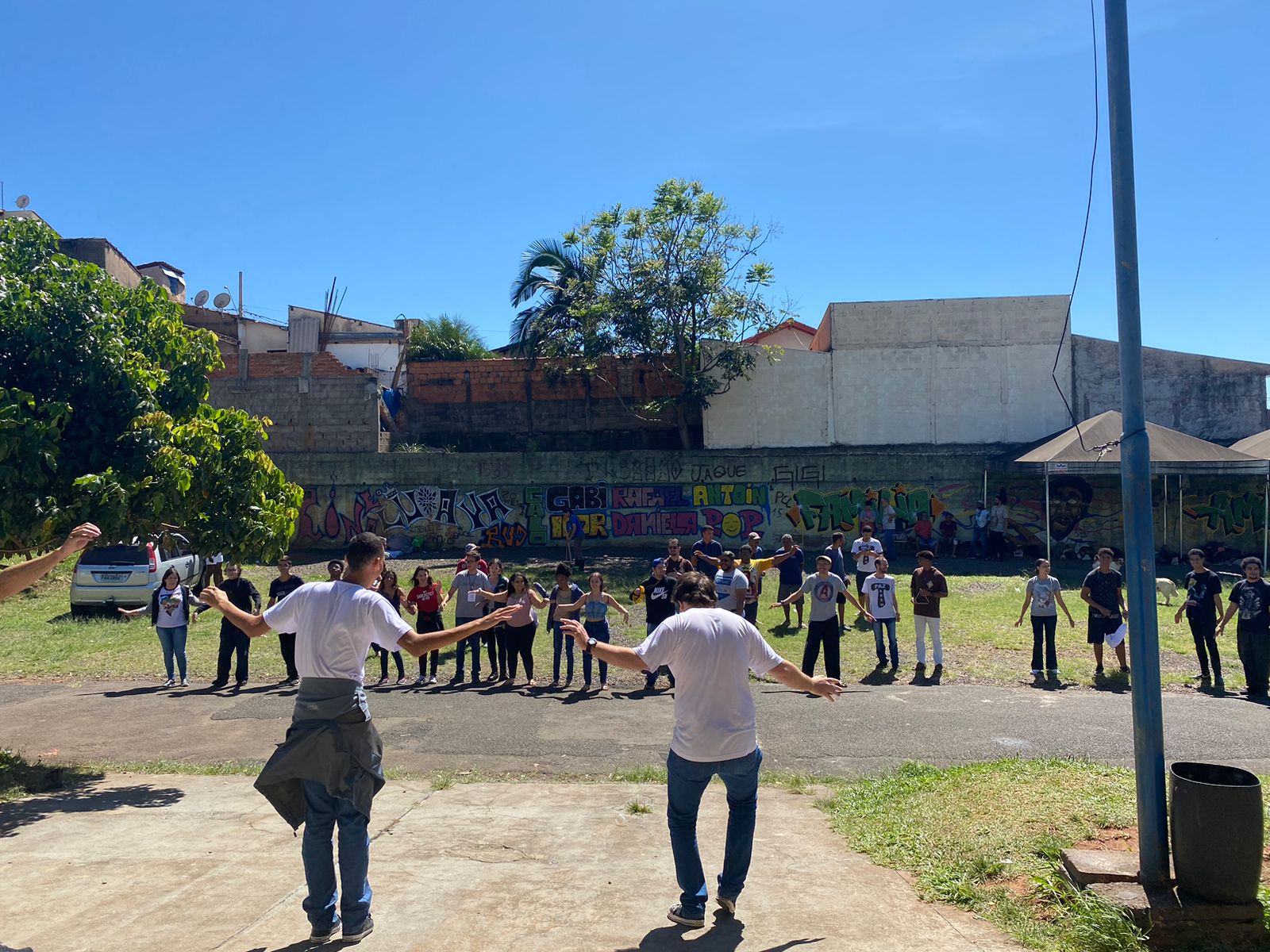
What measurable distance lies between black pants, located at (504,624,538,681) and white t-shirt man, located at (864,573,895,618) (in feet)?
14.9

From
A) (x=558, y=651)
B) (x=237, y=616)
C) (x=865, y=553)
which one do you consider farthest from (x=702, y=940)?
(x=865, y=553)

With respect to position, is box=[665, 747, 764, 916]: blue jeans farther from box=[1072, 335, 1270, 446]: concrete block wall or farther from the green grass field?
box=[1072, 335, 1270, 446]: concrete block wall

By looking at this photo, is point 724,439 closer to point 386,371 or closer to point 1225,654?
→ point 386,371

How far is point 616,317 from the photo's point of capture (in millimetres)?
26109

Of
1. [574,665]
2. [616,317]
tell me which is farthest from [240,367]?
[574,665]

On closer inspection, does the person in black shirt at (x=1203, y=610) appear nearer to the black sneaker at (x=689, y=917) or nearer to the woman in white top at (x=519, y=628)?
the woman in white top at (x=519, y=628)

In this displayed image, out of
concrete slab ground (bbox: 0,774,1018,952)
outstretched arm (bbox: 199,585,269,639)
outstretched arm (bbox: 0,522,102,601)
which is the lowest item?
concrete slab ground (bbox: 0,774,1018,952)

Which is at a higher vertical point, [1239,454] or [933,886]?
[1239,454]

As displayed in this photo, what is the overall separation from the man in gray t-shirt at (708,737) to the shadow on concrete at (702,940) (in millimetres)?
60

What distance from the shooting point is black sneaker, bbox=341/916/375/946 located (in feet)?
14.1

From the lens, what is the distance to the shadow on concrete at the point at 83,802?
266 inches

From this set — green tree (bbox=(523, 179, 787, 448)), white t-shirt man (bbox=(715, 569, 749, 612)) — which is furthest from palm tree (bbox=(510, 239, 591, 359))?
white t-shirt man (bbox=(715, 569, 749, 612))

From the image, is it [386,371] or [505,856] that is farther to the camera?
[386,371]

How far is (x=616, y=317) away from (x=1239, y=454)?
50.7 feet
